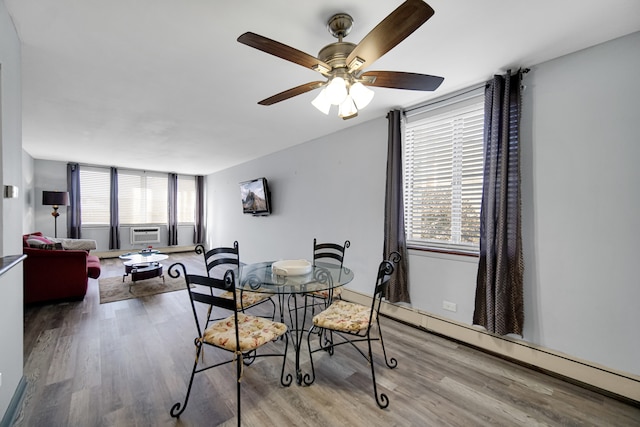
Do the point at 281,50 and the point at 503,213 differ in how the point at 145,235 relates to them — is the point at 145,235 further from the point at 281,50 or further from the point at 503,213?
the point at 503,213

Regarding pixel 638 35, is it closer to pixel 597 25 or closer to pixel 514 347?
pixel 597 25

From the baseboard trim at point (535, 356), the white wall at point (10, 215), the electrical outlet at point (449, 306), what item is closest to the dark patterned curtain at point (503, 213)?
the baseboard trim at point (535, 356)

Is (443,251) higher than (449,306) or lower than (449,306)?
higher

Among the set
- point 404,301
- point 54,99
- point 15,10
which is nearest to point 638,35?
point 404,301

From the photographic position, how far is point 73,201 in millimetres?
6566

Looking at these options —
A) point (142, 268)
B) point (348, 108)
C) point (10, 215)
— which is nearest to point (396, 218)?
point (348, 108)

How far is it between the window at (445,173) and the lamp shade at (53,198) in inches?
285

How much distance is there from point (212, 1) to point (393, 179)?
2287 millimetres

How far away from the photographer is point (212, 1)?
4.97ft

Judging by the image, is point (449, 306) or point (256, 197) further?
point (256, 197)

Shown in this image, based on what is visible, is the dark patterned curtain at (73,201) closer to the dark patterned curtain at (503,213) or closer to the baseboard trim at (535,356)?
the baseboard trim at (535,356)

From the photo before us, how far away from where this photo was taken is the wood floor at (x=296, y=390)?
1651 mm

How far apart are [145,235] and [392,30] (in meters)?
8.55

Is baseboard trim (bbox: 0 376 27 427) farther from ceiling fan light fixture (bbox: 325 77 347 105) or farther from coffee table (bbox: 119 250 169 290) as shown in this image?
coffee table (bbox: 119 250 169 290)
